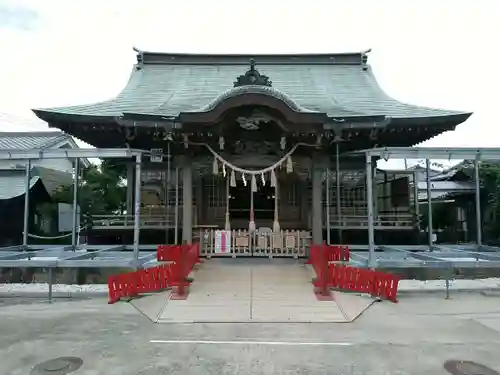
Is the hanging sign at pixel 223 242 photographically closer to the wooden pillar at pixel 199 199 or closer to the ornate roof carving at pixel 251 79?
the wooden pillar at pixel 199 199

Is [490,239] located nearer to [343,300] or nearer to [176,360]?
[343,300]

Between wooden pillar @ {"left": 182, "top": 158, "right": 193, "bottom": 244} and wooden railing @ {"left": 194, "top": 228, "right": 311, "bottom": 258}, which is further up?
wooden pillar @ {"left": 182, "top": 158, "right": 193, "bottom": 244}

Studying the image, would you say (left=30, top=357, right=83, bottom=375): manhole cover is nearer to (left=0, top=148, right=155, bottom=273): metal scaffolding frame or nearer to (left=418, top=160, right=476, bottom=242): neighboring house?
(left=0, top=148, right=155, bottom=273): metal scaffolding frame

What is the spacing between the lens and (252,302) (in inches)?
347

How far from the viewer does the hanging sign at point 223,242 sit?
13852 mm

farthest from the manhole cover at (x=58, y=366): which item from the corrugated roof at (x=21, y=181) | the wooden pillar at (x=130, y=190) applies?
the corrugated roof at (x=21, y=181)

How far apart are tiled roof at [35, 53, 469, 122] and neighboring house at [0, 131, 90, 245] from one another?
17.3 feet

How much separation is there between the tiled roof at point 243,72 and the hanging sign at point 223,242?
452 cm

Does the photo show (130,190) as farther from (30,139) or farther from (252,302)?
(30,139)

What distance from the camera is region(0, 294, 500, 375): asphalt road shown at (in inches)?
204

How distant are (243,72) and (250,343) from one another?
55.4 ft

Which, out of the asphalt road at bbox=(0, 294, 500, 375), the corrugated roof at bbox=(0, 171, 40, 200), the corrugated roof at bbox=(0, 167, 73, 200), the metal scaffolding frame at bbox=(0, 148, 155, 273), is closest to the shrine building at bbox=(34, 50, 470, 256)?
the metal scaffolding frame at bbox=(0, 148, 155, 273)

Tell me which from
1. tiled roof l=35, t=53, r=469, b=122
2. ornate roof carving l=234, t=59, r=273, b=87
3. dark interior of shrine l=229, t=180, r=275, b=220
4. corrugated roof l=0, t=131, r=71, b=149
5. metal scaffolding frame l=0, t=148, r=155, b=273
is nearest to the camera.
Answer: metal scaffolding frame l=0, t=148, r=155, b=273

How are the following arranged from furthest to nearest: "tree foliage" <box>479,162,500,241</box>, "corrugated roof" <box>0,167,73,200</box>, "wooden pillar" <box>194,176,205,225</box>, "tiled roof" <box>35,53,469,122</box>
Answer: "tree foliage" <box>479,162,500,241</box> → "corrugated roof" <box>0,167,73,200</box> → "wooden pillar" <box>194,176,205,225</box> → "tiled roof" <box>35,53,469,122</box>
